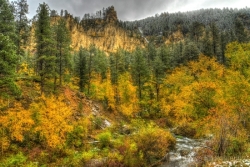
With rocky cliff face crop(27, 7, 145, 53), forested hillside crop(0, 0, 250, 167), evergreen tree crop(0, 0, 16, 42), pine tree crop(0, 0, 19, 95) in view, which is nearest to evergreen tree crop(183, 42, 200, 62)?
forested hillside crop(0, 0, 250, 167)

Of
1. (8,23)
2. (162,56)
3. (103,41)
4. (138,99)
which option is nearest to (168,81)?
(138,99)

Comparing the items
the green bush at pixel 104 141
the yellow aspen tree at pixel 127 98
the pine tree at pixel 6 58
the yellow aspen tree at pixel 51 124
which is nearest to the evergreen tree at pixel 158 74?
the yellow aspen tree at pixel 127 98

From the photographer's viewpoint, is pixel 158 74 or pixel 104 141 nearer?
pixel 104 141

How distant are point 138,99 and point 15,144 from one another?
32.3 meters

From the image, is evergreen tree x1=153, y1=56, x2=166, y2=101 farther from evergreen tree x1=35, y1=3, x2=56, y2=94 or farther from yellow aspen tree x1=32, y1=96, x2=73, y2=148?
yellow aspen tree x1=32, y1=96, x2=73, y2=148

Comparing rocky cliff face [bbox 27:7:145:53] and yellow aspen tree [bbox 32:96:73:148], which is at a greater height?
rocky cliff face [bbox 27:7:145:53]

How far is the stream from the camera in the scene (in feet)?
74.1

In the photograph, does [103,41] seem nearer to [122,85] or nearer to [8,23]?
[122,85]

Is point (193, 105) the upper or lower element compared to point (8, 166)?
upper

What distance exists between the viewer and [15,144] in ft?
74.3

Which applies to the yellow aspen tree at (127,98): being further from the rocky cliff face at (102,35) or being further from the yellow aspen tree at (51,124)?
the rocky cliff face at (102,35)

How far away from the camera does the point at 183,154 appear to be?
25875 mm

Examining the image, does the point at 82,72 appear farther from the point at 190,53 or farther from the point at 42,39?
the point at 190,53

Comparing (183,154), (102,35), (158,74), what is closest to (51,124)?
(183,154)
